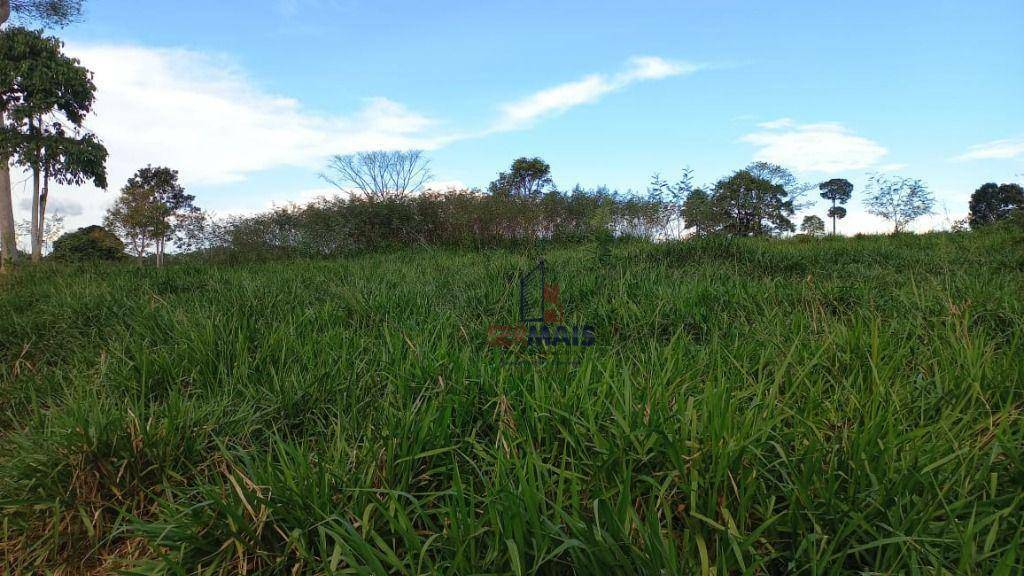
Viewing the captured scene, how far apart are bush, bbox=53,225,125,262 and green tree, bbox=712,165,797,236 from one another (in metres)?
21.4

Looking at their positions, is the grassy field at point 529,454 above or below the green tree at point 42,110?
below

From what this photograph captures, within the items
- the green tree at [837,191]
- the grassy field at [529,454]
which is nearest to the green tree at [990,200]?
the green tree at [837,191]

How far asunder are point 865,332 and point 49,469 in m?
3.37

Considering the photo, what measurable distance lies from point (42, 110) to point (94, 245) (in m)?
7.01

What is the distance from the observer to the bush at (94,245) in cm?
1812

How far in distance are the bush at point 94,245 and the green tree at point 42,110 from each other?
3.80 metres

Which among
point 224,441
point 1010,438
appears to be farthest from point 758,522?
point 224,441

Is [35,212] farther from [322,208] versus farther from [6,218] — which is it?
[322,208]

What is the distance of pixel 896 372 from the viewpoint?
2.08 meters

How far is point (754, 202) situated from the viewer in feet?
65.2

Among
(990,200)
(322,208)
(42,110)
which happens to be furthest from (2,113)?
(990,200)

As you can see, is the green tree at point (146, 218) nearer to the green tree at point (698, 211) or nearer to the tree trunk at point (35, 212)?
the tree trunk at point (35, 212)

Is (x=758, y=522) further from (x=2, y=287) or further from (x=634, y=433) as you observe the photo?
(x=2, y=287)

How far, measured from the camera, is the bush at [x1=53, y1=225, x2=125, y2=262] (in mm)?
18125
